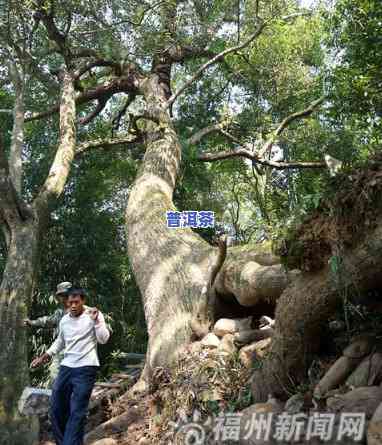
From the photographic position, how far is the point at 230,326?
4.28 m

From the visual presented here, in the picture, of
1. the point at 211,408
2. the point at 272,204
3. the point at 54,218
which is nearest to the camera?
the point at 211,408

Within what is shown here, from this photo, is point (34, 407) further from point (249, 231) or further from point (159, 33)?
point (249, 231)

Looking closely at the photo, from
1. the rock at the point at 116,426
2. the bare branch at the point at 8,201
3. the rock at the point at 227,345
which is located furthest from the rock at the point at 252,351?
the bare branch at the point at 8,201

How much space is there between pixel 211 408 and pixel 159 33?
7.00 metres

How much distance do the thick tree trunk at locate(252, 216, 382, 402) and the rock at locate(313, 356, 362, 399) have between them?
287 mm

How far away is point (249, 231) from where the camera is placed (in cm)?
1288

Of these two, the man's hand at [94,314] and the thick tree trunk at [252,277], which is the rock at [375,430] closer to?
the thick tree trunk at [252,277]

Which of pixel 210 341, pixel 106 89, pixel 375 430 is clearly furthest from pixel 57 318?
pixel 106 89

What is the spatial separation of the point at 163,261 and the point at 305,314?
8.34 feet

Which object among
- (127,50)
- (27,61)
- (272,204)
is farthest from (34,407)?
(272,204)

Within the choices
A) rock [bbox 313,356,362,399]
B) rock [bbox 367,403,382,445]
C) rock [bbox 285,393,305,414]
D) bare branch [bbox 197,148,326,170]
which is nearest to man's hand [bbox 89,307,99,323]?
rock [bbox 285,393,305,414]

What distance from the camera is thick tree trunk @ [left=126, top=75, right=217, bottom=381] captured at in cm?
459

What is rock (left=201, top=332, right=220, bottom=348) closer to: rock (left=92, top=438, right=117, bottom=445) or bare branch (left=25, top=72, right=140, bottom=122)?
rock (left=92, top=438, right=117, bottom=445)

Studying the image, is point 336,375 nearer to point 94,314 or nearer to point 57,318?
point 94,314
